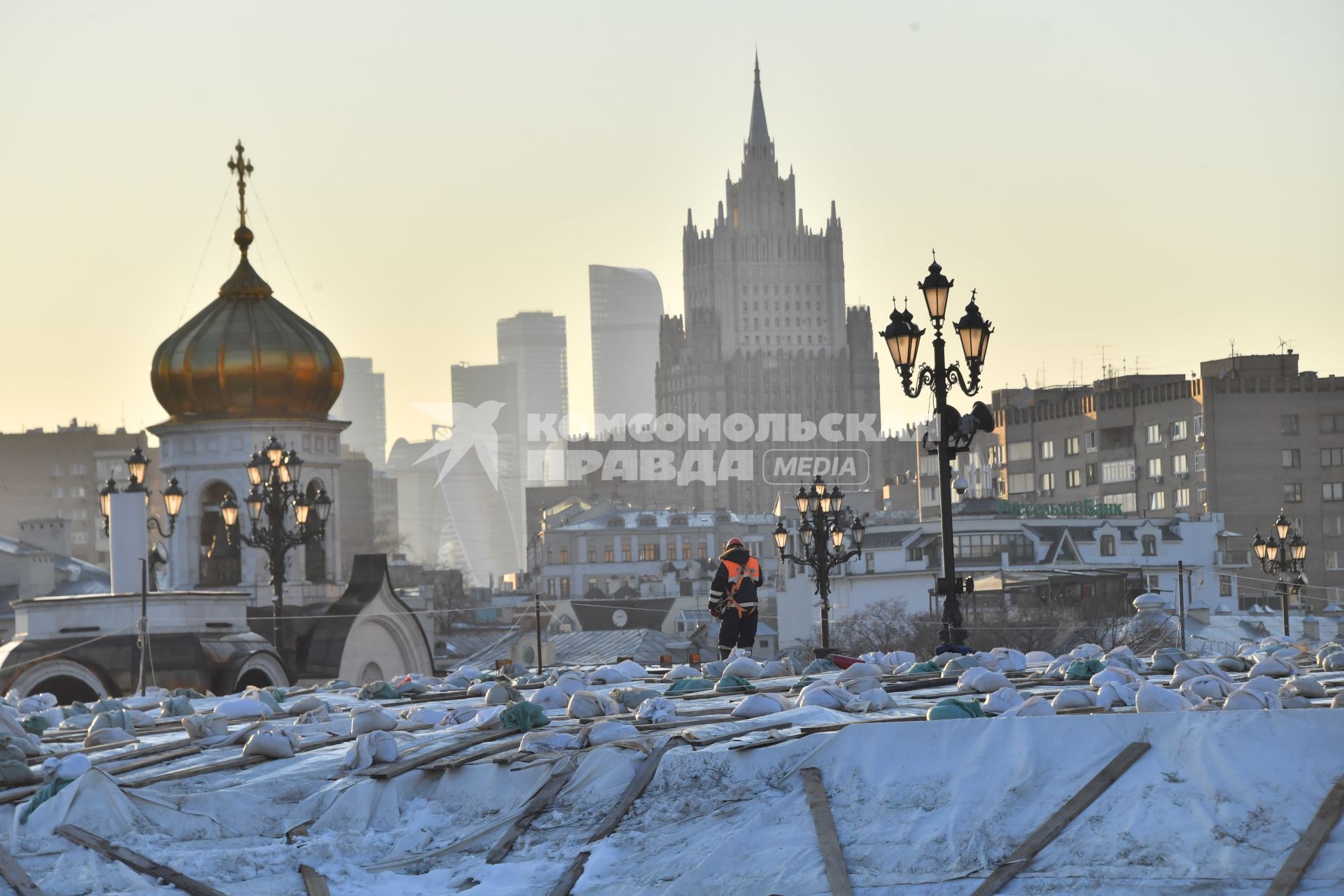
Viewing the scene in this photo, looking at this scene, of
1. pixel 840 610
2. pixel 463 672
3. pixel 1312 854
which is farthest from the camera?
pixel 840 610

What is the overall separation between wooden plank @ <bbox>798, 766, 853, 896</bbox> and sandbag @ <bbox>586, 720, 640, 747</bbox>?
1716mm

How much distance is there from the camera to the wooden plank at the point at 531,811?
1213 centimetres

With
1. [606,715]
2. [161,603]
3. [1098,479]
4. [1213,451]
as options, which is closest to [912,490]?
[1098,479]

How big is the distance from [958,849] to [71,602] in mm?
22587

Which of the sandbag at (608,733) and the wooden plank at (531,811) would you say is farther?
the sandbag at (608,733)

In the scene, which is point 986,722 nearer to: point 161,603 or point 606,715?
point 606,715

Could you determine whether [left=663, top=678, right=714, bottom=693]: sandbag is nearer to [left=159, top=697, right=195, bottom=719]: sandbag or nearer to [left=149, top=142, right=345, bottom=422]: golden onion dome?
[left=159, top=697, right=195, bottom=719]: sandbag

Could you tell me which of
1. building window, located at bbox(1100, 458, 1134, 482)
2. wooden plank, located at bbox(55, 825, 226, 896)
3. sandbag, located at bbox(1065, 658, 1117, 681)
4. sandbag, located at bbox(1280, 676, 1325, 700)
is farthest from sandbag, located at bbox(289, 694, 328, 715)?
building window, located at bbox(1100, 458, 1134, 482)

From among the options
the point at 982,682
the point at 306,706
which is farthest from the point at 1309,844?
the point at 306,706

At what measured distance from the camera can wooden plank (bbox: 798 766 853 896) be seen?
11.0 metres

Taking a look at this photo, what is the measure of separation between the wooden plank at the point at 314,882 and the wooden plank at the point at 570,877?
127 cm

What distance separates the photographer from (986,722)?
39.8 ft

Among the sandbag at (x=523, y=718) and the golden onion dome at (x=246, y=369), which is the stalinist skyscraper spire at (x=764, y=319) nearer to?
the golden onion dome at (x=246, y=369)

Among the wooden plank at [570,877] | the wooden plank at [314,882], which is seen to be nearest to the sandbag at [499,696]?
the wooden plank at [314,882]
